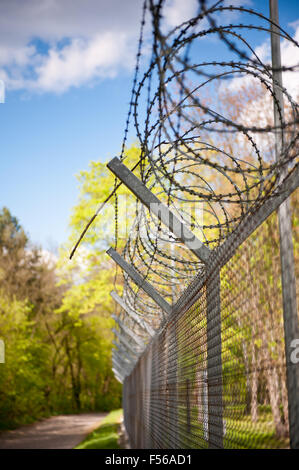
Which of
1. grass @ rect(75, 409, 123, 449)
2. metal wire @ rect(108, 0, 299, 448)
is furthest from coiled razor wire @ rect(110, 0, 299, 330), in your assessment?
grass @ rect(75, 409, 123, 449)

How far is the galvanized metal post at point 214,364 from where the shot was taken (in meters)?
2.38

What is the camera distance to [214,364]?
8.15 ft

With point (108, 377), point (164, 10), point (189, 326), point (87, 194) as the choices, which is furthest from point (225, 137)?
point (108, 377)

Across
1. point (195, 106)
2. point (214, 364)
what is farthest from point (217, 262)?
point (195, 106)

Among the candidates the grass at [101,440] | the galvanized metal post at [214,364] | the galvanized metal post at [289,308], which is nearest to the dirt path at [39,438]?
the grass at [101,440]

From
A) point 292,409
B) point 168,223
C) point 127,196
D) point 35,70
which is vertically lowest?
point 292,409

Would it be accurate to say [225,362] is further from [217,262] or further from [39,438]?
[39,438]

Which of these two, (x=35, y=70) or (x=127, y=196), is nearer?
(x=127, y=196)

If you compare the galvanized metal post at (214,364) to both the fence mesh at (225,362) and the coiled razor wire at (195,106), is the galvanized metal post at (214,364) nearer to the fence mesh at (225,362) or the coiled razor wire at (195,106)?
the fence mesh at (225,362)

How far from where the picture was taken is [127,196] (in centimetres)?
1842

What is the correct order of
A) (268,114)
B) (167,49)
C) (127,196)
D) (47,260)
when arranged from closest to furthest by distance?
(167,49), (268,114), (127,196), (47,260)

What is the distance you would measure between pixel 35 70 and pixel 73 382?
23729 mm

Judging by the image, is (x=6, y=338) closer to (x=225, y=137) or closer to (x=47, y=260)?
(x=225, y=137)

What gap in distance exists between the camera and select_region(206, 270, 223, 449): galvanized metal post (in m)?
2.38
